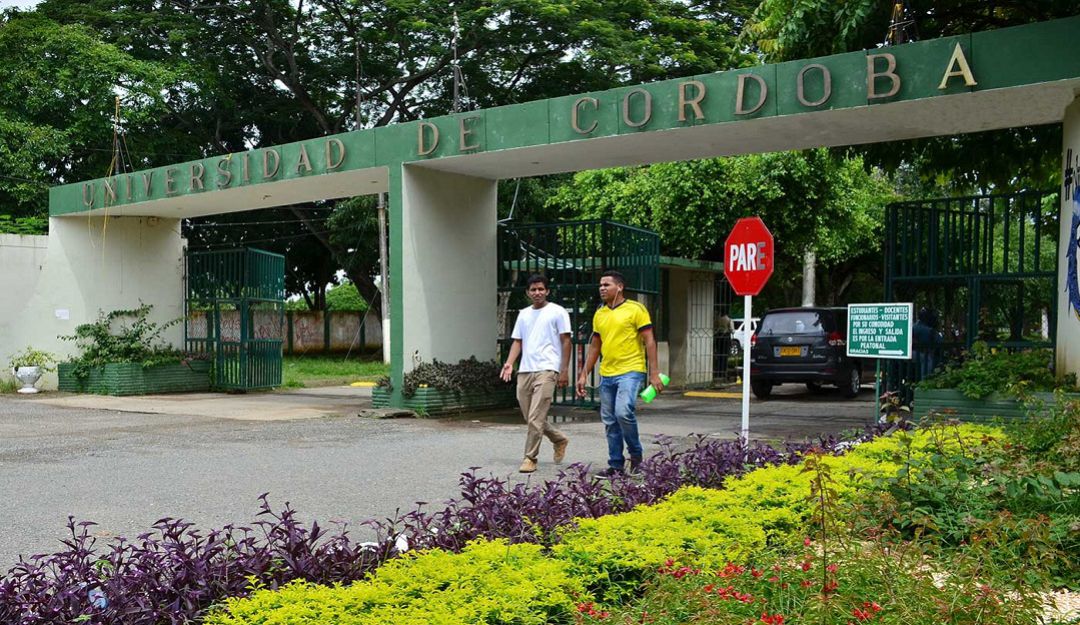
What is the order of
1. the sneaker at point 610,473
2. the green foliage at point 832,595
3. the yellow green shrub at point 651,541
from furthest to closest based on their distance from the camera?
the sneaker at point 610,473 → the yellow green shrub at point 651,541 → the green foliage at point 832,595

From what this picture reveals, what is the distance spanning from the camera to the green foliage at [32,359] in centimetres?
1727

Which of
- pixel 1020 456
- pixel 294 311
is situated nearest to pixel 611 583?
pixel 1020 456

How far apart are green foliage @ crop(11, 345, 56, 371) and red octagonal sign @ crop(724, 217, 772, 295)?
538 inches

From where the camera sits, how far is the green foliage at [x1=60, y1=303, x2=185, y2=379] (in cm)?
1730

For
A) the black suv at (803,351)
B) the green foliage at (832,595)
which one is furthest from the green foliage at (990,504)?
the black suv at (803,351)

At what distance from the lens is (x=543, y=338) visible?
28.2ft

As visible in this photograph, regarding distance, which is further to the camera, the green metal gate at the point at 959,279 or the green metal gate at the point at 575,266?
the green metal gate at the point at 575,266

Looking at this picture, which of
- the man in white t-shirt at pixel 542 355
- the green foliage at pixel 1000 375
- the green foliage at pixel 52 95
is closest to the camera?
the man in white t-shirt at pixel 542 355

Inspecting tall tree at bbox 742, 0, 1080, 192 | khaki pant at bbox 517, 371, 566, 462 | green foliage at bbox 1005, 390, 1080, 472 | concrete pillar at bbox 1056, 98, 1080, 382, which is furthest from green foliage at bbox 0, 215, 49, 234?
green foliage at bbox 1005, 390, 1080, 472

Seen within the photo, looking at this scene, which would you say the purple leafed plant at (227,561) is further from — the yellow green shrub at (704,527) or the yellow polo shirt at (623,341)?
the yellow polo shirt at (623,341)

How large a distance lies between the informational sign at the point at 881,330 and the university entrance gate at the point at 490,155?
1.41 m

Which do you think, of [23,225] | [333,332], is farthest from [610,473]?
[333,332]

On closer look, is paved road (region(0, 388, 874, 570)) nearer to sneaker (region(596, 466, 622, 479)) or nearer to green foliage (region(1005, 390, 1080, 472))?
sneaker (region(596, 466, 622, 479))

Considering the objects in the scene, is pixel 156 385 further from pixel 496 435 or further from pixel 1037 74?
pixel 1037 74
